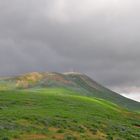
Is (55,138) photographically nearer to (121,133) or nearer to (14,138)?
(14,138)

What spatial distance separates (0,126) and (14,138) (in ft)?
17.6

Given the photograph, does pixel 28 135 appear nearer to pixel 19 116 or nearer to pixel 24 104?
pixel 19 116

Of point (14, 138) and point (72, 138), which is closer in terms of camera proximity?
point (14, 138)

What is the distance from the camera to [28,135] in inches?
1937

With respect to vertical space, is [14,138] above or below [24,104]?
below

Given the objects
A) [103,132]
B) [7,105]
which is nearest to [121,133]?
[103,132]

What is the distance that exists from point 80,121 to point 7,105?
2064 cm

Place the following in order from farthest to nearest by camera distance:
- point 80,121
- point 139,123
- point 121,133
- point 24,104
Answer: point 24,104 < point 139,123 < point 80,121 < point 121,133

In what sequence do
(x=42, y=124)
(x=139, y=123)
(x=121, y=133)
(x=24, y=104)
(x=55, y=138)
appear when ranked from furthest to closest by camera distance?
1. (x=24, y=104)
2. (x=139, y=123)
3. (x=121, y=133)
4. (x=42, y=124)
5. (x=55, y=138)

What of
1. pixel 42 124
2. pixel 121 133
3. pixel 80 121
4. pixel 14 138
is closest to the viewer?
pixel 14 138

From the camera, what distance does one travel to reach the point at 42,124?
57688 millimetres

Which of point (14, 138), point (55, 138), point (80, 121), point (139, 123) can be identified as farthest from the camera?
point (139, 123)

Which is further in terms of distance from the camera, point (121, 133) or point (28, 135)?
point (121, 133)

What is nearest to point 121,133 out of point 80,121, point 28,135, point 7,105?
→ point 80,121
